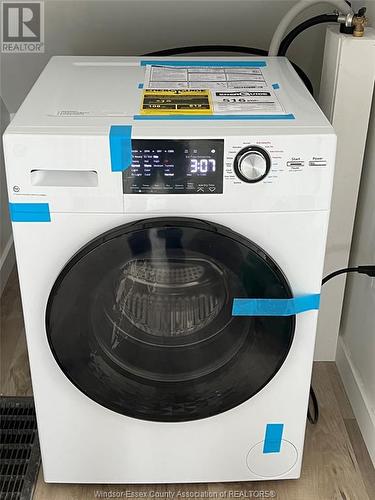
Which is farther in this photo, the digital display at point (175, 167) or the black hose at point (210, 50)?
the black hose at point (210, 50)

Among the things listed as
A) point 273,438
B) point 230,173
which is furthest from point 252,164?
point 273,438

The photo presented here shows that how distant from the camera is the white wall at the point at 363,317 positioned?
165 centimetres

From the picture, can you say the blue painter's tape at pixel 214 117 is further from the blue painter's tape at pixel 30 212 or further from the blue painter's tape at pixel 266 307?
the blue painter's tape at pixel 266 307

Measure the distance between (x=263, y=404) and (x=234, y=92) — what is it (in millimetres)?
643

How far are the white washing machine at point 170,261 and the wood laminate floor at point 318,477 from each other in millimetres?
42

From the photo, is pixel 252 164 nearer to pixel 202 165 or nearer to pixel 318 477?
pixel 202 165

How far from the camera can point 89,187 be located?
1240 millimetres

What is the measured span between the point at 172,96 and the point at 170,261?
1.07 feet

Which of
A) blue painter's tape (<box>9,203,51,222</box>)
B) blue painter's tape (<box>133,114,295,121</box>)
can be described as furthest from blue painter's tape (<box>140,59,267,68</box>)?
blue painter's tape (<box>9,203,51,222</box>)

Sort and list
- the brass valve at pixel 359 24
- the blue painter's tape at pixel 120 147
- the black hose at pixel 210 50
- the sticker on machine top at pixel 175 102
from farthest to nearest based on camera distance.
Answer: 1. the black hose at pixel 210 50
2. the brass valve at pixel 359 24
3. the sticker on machine top at pixel 175 102
4. the blue painter's tape at pixel 120 147

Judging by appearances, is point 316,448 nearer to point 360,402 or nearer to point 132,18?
point 360,402

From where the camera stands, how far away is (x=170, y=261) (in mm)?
1330

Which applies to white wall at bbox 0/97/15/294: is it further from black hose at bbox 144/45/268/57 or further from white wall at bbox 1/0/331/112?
black hose at bbox 144/45/268/57

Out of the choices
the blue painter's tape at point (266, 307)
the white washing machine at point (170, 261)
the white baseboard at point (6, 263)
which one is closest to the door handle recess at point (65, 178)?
the white washing machine at point (170, 261)
